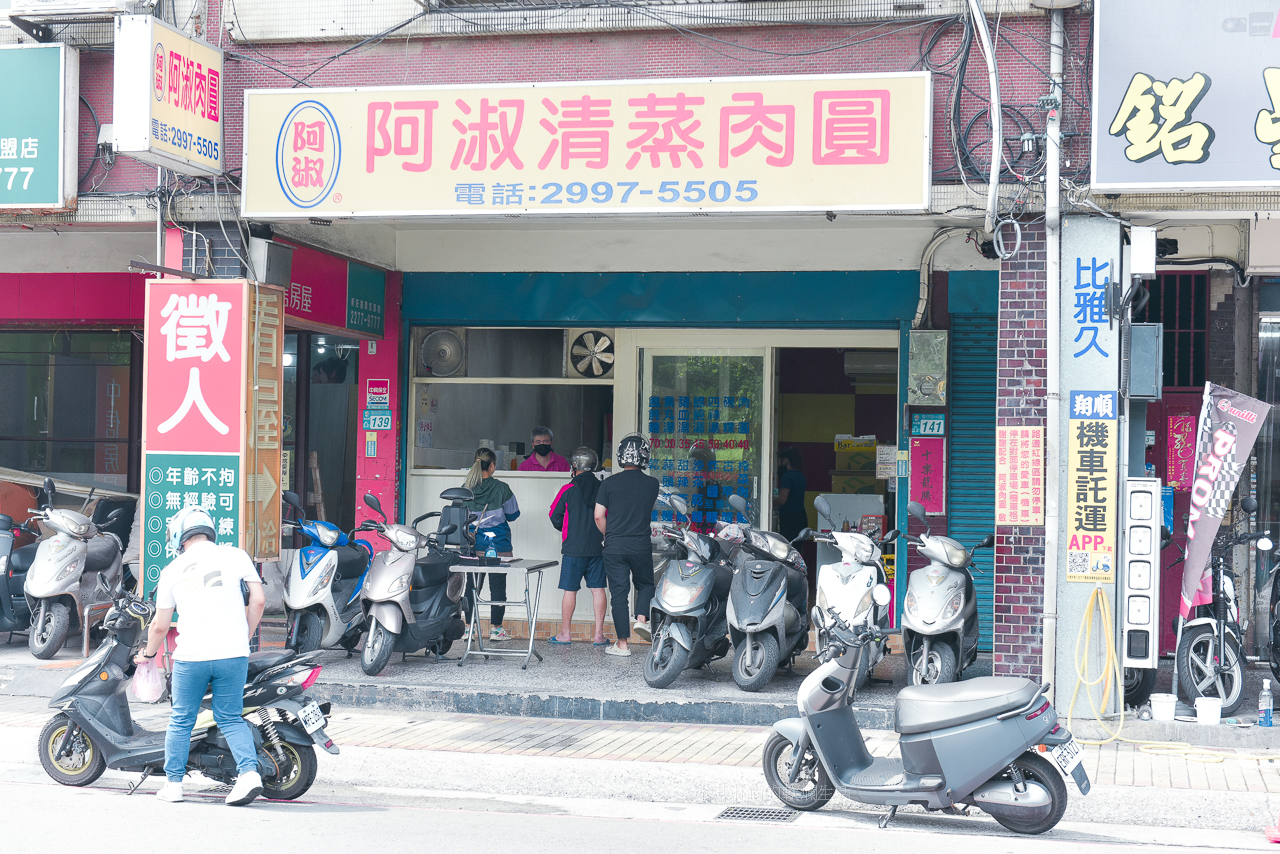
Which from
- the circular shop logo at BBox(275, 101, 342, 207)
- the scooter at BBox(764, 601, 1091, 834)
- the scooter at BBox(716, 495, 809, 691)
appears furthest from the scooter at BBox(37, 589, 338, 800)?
the circular shop logo at BBox(275, 101, 342, 207)

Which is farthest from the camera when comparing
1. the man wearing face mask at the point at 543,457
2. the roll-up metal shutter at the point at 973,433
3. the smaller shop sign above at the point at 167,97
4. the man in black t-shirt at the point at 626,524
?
the man wearing face mask at the point at 543,457

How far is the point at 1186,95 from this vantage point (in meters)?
7.95

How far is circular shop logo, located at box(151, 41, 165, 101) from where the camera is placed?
8.62 m

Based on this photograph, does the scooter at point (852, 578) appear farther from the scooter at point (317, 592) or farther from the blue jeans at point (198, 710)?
the blue jeans at point (198, 710)

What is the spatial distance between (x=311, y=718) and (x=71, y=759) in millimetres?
1543

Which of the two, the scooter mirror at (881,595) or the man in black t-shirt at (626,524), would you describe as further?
the man in black t-shirt at (626,524)

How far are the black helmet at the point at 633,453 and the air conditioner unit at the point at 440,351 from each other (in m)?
2.61

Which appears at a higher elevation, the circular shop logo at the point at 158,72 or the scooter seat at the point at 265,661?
the circular shop logo at the point at 158,72


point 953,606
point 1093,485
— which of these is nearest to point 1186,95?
point 1093,485

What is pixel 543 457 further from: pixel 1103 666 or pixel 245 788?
pixel 245 788

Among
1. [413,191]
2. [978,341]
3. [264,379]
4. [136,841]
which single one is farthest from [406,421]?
[136,841]

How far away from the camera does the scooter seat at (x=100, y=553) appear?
10.5 metres

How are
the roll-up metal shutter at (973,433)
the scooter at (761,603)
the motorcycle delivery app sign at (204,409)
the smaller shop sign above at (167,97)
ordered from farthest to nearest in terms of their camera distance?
1. the roll-up metal shutter at (973,433)
2. the motorcycle delivery app sign at (204,409)
3. the scooter at (761,603)
4. the smaller shop sign above at (167,97)

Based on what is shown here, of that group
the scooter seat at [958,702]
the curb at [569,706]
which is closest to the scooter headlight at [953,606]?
the curb at [569,706]
